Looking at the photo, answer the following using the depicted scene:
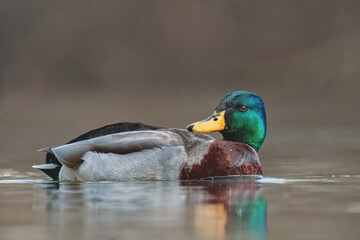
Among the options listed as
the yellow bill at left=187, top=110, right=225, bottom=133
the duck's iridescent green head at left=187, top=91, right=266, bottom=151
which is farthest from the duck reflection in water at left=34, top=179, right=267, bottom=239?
the duck's iridescent green head at left=187, top=91, right=266, bottom=151

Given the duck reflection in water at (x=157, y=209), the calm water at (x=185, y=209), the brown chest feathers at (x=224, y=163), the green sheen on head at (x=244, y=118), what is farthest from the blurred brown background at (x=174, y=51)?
the duck reflection in water at (x=157, y=209)

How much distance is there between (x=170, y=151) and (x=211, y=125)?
1.99 feet

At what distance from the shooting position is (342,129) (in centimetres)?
1402

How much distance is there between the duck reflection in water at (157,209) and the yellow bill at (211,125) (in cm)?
59

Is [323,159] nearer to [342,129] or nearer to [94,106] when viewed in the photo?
[342,129]

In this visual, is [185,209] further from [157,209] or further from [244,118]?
[244,118]

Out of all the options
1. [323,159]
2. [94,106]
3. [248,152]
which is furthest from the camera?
[94,106]

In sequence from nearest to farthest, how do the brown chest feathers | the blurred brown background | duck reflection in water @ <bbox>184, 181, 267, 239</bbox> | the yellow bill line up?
1. duck reflection in water @ <bbox>184, 181, 267, 239</bbox>
2. the brown chest feathers
3. the yellow bill
4. the blurred brown background

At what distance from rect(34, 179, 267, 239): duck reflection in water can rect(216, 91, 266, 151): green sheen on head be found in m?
0.72

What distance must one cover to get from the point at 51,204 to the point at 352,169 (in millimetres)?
3417

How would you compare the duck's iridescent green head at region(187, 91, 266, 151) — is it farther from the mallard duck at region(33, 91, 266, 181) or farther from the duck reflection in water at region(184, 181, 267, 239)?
the duck reflection in water at region(184, 181, 267, 239)

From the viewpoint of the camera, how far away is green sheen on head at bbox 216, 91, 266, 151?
9281 mm

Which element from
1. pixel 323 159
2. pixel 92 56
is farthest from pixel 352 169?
pixel 92 56

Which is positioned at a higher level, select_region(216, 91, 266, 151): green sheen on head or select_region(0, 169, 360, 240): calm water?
select_region(216, 91, 266, 151): green sheen on head
